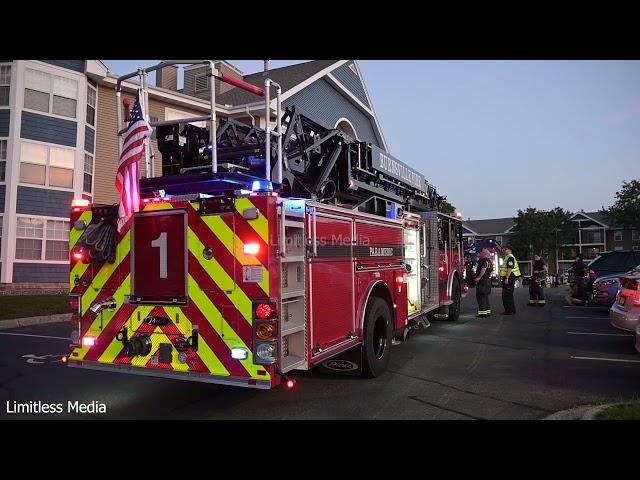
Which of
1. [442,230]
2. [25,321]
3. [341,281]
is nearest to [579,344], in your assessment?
[442,230]

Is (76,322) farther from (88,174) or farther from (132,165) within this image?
(88,174)

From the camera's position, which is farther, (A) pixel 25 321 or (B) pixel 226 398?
(A) pixel 25 321

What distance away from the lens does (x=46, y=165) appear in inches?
682

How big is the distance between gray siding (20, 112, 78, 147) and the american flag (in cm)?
1422

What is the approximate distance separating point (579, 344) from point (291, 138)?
5890 millimetres

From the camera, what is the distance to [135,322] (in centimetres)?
482

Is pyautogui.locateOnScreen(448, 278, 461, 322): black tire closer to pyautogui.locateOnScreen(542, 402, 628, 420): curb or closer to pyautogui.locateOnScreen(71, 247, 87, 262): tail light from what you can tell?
pyautogui.locateOnScreen(542, 402, 628, 420): curb

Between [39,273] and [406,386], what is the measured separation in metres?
15.0

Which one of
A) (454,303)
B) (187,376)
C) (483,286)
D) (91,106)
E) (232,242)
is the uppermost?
(91,106)

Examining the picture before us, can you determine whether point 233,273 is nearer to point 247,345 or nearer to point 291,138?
point 247,345

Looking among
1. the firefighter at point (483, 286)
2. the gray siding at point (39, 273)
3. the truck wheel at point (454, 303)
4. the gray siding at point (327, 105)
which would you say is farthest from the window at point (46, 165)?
the firefighter at point (483, 286)

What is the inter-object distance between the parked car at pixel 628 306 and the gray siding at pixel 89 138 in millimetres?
16643

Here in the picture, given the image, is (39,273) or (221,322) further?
(39,273)

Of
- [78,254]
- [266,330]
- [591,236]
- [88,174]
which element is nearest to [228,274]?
[266,330]
